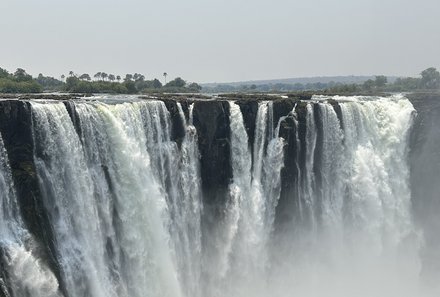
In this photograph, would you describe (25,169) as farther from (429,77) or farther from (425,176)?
(429,77)

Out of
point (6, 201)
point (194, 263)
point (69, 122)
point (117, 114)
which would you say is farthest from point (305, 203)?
point (6, 201)

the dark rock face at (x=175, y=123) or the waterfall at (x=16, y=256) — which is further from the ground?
the dark rock face at (x=175, y=123)

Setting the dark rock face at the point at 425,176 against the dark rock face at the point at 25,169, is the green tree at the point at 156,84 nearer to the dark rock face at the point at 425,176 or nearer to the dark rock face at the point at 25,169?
the dark rock face at the point at 425,176

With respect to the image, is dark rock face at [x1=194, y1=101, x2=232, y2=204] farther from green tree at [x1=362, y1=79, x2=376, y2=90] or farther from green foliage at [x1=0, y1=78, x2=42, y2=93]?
green tree at [x1=362, y1=79, x2=376, y2=90]

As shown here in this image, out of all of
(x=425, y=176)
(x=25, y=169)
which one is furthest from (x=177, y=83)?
(x=25, y=169)

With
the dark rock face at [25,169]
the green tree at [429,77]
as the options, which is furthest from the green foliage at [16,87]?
the green tree at [429,77]

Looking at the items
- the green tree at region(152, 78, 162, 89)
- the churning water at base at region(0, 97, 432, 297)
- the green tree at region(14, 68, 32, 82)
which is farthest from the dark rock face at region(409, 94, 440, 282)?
the green tree at region(152, 78, 162, 89)

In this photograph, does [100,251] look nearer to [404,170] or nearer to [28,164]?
[28,164]
